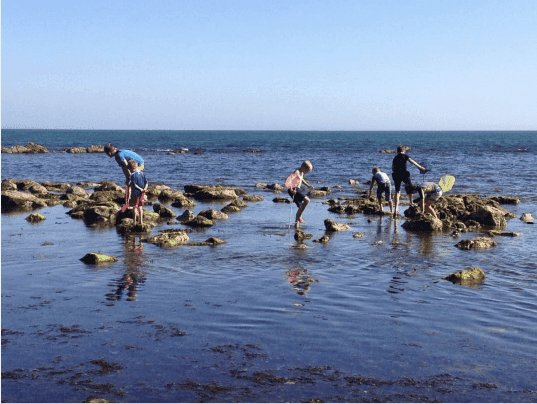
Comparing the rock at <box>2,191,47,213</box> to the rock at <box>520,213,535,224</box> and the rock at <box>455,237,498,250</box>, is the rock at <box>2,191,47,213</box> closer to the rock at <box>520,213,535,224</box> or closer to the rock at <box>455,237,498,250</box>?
the rock at <box>455,237,498,250</box>

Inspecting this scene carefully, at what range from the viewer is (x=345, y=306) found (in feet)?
28.8

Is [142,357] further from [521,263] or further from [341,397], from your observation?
[521,263]

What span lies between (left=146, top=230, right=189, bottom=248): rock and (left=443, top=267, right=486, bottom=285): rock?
620 cm

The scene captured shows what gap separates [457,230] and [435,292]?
772 cm

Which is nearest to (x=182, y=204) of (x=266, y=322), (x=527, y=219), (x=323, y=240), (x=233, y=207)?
(x=233, y=207)

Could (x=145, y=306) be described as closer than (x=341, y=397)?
No

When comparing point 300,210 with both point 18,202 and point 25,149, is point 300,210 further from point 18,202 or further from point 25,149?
point 25,149

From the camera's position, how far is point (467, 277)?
10.5m

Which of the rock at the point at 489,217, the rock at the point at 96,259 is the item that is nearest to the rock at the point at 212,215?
the rock at the point at 96,259

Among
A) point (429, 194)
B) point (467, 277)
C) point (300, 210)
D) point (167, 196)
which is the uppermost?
point (429, 194)

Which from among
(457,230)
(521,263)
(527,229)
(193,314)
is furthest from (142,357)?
(527,229)

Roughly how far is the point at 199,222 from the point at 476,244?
7.57 metres

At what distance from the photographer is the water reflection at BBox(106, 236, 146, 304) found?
9180 millimetres

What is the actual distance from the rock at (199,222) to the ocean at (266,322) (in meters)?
2.18
